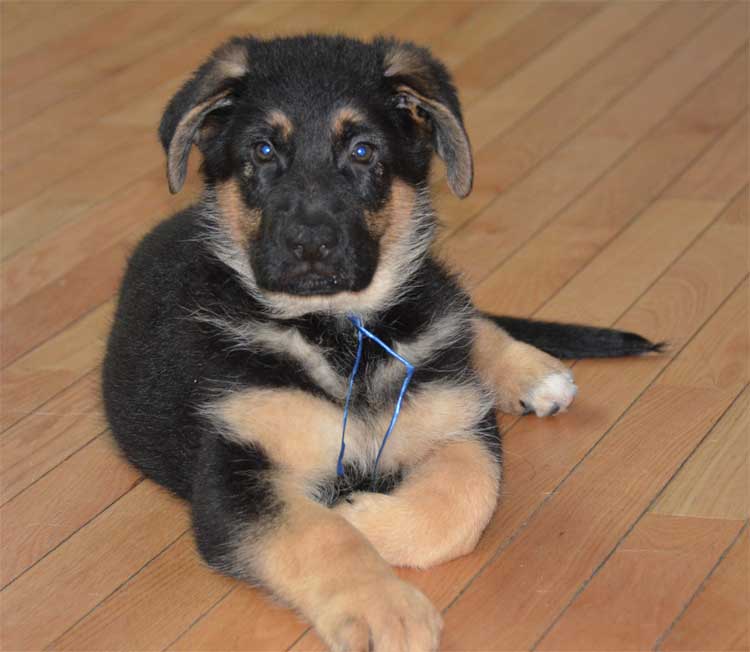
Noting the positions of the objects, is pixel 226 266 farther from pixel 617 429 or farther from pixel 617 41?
pixel 617 41

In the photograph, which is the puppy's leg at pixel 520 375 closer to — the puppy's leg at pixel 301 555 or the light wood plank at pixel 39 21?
the puppy's leg at pixel 301 555

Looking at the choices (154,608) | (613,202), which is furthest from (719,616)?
(613,202)

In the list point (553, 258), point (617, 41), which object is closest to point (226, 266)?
point (553, 258)

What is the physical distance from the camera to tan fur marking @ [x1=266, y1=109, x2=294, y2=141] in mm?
3100

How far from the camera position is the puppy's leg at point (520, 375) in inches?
146

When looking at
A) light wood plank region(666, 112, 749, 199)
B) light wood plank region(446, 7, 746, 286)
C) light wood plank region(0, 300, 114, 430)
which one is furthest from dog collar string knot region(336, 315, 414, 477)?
light wood plank region(666, 112, 749, 199)

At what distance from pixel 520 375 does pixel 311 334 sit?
795 mm

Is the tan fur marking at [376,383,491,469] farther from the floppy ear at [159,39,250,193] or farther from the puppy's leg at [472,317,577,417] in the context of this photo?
the floppy ear at [159,39,250,193]

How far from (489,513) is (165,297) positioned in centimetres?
105

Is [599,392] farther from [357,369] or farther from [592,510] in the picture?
[357,369]

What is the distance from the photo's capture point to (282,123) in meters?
3.10

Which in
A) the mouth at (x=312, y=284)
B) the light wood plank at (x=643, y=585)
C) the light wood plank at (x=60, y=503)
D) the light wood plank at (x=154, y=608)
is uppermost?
the mouth at (x=312, y=284)

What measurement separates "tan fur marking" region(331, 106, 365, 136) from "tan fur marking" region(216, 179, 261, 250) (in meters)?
0.29

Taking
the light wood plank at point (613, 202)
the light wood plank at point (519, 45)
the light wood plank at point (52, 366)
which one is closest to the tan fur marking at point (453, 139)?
the light wood plank at point (613, 202)
